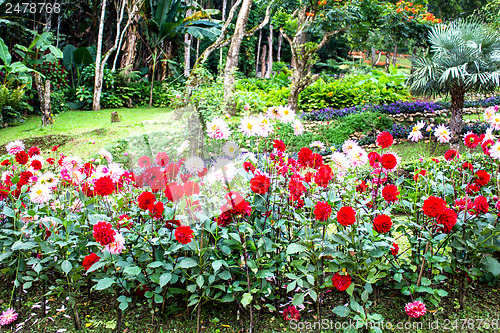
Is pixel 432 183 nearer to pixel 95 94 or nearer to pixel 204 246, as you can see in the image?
pixel 204 246

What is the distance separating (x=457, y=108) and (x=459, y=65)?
0.88m

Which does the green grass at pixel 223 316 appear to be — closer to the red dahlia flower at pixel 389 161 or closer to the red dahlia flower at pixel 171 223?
the red dahlia flower at pixel 171 223

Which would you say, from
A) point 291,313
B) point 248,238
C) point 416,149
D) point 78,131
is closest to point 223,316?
point 291,313

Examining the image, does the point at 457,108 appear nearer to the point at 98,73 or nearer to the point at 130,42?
the point at 98,73

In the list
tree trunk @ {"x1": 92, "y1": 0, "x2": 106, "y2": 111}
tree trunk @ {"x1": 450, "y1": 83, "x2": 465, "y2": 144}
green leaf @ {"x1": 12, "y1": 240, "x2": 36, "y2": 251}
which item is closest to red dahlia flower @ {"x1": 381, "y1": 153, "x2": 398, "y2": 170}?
green leaf @ {"x1": 12, "y1": 240, "x2": 36, "y2": 251}

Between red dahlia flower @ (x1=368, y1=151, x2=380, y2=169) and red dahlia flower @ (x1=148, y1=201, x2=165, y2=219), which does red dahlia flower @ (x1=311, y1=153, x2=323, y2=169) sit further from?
red dahlia flower @ (x1=148, y1=201, x2=165, y2=219)

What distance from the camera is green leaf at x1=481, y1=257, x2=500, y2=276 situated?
5.89ft

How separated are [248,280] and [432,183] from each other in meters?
1.43

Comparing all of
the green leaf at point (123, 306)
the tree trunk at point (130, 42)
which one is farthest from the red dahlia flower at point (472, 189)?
the tree trunk at point (130, 42)

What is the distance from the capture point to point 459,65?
707cm

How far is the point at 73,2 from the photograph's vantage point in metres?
12.2

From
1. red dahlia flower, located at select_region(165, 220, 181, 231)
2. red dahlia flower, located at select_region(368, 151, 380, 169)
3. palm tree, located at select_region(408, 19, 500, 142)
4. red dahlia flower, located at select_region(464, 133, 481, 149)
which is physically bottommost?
red dahlia flower, located at select_region(165, 220, 181, 231)

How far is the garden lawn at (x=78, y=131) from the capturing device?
6496 millimetres

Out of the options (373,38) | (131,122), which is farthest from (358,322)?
(373,38)
